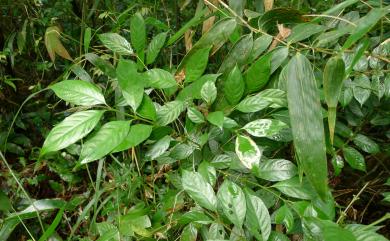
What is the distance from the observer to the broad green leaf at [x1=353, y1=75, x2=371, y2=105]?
685 mm

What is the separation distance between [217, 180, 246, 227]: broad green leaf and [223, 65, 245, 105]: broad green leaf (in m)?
0.13

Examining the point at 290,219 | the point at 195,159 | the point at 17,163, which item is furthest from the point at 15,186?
the point at 290,219

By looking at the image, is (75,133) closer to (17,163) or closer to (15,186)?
(15,186)

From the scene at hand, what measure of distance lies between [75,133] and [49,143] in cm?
4

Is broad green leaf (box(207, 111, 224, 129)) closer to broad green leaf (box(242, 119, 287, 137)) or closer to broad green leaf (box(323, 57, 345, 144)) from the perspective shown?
broad green leaf (box(242, 119, 287, 137))

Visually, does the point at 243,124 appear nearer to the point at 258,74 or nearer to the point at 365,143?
the point at 258,74

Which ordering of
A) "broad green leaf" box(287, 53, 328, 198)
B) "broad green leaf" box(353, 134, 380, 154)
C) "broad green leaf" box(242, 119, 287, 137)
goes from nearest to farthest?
"broad green leaf" box(287, 53, 328, 198) → "broad green leaf" box(242, 119, 287, 137) → "broad green leaf" box(353, 134, 380, 154)

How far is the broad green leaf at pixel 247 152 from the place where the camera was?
51 cm

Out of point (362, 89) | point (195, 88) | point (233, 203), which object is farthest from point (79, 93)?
point (362, 89)

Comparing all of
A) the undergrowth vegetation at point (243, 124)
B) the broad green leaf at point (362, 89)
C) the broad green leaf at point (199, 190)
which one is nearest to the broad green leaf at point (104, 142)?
the undergrowth vegetation at point (243, 124)

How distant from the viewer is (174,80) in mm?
626

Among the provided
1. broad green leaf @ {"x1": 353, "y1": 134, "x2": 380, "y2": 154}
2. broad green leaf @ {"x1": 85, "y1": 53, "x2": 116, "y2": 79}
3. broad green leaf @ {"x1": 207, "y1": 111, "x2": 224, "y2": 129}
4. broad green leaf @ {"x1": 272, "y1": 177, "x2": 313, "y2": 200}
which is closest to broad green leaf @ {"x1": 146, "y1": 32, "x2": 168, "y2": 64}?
broad green leaf @ {"x1": 85, "y1": 53, "x2": 116, "y2": 79}

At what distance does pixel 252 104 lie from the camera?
562mm

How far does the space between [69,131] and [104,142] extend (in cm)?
5
